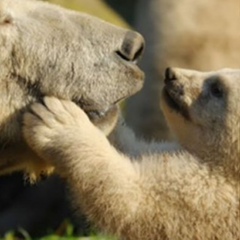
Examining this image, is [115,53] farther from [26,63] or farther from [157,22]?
A: [157,22]

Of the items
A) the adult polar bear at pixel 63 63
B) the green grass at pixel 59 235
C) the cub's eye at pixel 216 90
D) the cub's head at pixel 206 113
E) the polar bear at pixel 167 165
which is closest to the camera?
the adult polar bear at pixel 63 63

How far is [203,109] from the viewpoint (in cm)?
726

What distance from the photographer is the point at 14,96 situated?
6906 mm

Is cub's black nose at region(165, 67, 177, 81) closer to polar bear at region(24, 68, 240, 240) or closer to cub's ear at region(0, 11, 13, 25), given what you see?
polar bear at region(24, 68, 240, 240)

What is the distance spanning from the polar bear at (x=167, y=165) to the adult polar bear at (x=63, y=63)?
72 mm

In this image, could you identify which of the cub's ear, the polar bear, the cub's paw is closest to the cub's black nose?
the polar bear

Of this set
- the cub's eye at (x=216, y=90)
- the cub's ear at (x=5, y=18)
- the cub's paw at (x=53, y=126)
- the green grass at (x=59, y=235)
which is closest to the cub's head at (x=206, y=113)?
the cub's eye at (x=216, y=90)

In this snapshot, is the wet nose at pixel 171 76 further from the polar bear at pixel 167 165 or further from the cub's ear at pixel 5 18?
the cub's ear at pixel 5 18

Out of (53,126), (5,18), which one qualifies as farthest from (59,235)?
(5,18)

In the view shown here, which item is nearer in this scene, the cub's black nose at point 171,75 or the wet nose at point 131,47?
→ the wet nose at point 131,47

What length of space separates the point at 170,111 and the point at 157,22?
203 centimetres

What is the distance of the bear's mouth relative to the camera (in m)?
7.19

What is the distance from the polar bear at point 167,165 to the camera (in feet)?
22.9

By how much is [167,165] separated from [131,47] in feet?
1.97
